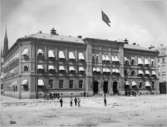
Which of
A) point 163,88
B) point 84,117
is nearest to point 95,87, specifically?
point 163,88

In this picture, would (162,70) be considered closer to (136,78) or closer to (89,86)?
(136,78)

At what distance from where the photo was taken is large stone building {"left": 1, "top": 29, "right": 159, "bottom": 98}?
5019 cm

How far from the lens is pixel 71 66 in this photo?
176ft

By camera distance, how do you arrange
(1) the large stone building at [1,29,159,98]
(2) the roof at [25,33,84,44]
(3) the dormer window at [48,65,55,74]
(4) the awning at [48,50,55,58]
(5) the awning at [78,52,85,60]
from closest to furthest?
(1) the large stone building at [1,29,159,98]
(3) the dormer window at [48,65,55,74]
(4) the awning at [48,50,55,58]
(2) the roof at [25,33,84,44]
(5) the awning at [78,52,85,60]

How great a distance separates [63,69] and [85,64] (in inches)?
232

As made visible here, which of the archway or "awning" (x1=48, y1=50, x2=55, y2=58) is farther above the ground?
"awning" (x1=48, y1=50, x2=55, y2=58)

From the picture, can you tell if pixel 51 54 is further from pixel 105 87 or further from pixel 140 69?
pixel 140 69

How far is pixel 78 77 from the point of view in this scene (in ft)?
179

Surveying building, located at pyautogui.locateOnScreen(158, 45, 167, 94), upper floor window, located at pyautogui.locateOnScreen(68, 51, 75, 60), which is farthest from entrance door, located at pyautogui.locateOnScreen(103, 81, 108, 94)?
building, located at pyautogui.locateOnScreen(158, 45, 167, 94)

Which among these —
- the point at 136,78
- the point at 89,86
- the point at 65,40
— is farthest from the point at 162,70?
the point at 65,40

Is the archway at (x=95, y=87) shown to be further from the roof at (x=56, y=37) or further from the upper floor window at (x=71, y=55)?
the roof at (x=56, y=37)

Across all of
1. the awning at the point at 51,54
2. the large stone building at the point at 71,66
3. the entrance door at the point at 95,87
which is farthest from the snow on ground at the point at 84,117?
the entrance door at the point at 95,87

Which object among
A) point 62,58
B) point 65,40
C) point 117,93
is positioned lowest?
point 117,93

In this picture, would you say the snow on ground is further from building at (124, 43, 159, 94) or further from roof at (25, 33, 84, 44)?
building at (124, 43, 159, 94)
